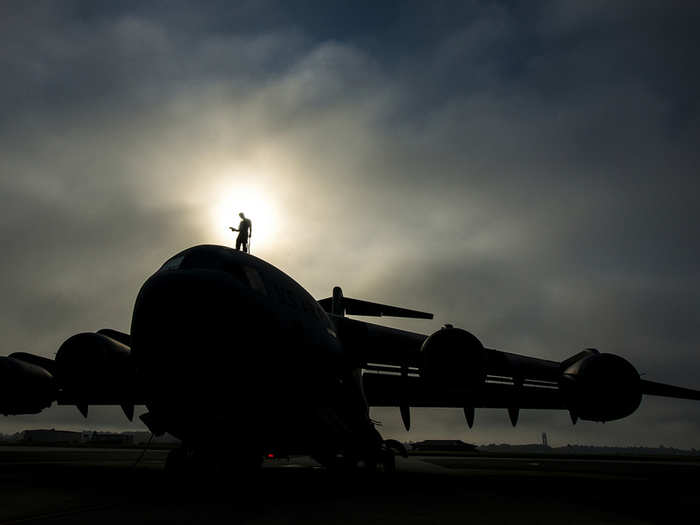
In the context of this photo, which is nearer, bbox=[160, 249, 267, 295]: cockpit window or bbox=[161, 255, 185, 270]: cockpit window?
bbox=[160, 249, 267, 295]: cockpit window

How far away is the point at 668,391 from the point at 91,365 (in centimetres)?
1832

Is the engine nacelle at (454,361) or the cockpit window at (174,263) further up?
the cockpit window at (174,263)

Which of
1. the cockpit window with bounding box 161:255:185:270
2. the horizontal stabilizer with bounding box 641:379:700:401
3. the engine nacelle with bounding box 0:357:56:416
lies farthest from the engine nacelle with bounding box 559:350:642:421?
the engine nacelle with bounding box 0:357:56:416

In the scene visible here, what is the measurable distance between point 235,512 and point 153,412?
3.18 metres

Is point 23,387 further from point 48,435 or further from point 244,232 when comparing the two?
point 48,435

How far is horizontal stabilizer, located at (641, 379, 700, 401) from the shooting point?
16.5m

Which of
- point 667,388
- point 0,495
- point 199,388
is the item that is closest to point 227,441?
point 199,388

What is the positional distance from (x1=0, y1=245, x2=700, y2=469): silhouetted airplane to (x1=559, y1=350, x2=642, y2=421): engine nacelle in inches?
1.3

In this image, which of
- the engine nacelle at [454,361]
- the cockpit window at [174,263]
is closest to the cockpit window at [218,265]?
the cockpit window at [174,263]

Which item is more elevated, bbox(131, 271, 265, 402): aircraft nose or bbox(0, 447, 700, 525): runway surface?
bbox(131, 271, 265, 402): aircraft nose

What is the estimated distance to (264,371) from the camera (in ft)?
28.8

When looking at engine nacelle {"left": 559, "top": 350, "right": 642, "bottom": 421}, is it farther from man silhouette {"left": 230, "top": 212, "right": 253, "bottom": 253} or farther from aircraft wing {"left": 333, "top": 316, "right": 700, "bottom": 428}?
man silhouette {"left": 230, "top": 212, "right": 253, "bottom": 253}

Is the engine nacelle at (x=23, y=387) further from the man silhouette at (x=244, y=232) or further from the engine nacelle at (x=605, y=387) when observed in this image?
the engine nacelle at (x=605, y=387)

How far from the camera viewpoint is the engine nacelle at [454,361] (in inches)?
472
